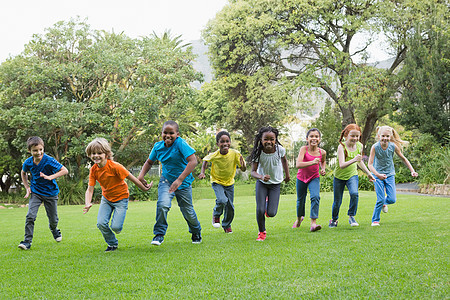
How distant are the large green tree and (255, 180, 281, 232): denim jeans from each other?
15029 millimetres

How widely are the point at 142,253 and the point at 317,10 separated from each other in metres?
22.6

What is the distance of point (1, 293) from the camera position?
4152 millimetres

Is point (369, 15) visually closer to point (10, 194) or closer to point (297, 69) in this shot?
point (297, 69)

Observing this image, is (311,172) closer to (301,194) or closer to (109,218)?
(301,194)

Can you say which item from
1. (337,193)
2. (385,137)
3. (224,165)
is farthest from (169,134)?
(385,137)

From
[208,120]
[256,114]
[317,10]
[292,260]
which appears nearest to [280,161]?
[292,260]

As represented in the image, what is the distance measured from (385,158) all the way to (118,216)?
14.8 feet

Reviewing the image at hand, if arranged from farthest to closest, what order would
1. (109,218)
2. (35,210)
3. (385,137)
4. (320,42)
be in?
(320,42)
(385,137)
(35,210)
(109,218)

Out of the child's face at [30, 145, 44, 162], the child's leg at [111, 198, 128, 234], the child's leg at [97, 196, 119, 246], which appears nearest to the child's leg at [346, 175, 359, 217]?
the child's leg at [111, 198, 128, 234]

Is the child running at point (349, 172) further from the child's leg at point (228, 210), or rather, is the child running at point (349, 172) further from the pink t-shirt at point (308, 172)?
the child's leg at point (228, 210)

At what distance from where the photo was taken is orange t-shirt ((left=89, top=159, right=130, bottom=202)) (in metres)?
6.15

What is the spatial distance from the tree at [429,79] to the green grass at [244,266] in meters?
15.4

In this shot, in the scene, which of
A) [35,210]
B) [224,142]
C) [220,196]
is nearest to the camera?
[35,210]

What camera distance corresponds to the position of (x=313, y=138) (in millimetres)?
7488
